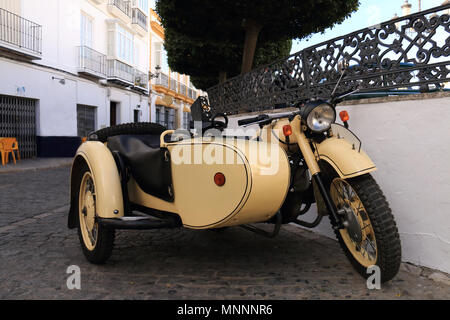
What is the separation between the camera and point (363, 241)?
2.50m

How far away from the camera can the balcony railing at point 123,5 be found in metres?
21.1

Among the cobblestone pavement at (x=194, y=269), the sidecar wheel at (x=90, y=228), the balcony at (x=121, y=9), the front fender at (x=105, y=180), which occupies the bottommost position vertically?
the cobblestone pavement at (x=194, y=269)

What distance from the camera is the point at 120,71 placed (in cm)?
2188

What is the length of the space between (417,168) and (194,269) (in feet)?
6.09

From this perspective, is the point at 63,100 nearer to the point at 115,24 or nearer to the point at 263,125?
the point at 115,24

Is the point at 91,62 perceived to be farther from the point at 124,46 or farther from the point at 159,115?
the point at 159,115

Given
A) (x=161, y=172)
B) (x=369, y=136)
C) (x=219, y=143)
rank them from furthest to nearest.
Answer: (x=369, y=136) < (x=161, y=172) < (x=219, y=143)

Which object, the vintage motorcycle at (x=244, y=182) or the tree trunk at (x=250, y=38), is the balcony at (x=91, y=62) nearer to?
the tree trunk at (x=250, y=38)

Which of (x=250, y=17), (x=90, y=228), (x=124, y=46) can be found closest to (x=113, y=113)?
(x=124, y=46)

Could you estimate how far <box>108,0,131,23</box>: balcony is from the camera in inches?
825

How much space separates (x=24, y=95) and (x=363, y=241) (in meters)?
14.5

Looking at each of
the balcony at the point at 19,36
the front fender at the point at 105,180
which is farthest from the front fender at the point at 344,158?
the balcony at the point at 19,36

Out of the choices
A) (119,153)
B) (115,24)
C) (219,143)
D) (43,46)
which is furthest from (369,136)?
(115,24)

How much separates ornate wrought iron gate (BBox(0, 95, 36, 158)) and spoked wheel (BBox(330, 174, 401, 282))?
13846 millimetres
